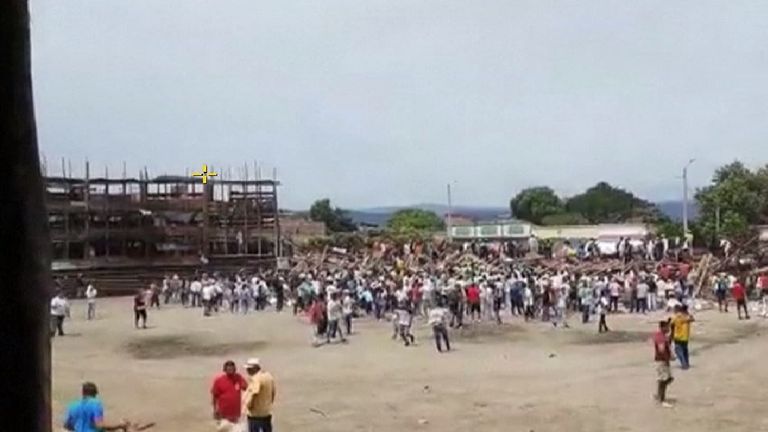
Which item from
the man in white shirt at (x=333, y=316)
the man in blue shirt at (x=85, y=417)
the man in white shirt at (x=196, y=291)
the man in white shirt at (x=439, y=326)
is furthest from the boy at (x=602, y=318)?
the man in blue shirt at (x=85, y=417)

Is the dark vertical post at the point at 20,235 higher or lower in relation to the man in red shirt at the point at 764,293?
higher

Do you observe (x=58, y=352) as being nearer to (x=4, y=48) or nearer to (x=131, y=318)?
(x=131, y=318)

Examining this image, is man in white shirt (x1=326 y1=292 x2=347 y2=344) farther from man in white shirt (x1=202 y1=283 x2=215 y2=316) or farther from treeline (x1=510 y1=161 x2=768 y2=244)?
treeline (x1=510 y1=161 x2=768 y2=244)

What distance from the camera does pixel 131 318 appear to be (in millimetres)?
41094

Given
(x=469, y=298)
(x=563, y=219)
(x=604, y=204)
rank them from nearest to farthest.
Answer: (x=469, y=298), (x=563, y=219), (x=604, y=204)

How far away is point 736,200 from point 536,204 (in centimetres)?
5839

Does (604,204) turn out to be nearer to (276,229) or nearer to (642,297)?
(276,229)

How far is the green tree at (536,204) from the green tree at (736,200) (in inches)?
1904

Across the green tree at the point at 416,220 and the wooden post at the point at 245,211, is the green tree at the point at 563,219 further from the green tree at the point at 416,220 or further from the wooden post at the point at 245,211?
the wooden post at the point at 245,211

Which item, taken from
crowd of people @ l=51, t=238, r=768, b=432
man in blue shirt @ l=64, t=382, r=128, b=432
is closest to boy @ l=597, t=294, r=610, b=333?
crowd of people @ l=51, t=238, r=768, b=432

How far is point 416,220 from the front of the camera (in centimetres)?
11494

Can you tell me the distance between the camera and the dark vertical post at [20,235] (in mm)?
2248

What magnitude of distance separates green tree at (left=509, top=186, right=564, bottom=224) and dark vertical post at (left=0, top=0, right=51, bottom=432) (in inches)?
5209

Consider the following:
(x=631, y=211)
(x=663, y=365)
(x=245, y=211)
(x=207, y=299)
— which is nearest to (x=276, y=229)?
(x=245, y=211)
